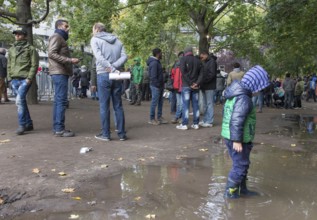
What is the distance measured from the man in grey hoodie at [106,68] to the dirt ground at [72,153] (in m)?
0.49

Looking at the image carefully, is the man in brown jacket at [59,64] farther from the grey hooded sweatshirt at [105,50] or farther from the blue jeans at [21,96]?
the blue jeans at [21,96]

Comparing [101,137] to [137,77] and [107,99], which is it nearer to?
[107,99]

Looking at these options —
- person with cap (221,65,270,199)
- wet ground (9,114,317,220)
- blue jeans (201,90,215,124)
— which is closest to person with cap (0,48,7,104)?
blue jeans (201,90,215,124)

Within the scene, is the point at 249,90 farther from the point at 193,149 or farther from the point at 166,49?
the point at 166,49

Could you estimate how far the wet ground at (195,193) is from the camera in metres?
4.13

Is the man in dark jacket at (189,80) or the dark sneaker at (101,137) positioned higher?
the man in dark jacket at (189,80)

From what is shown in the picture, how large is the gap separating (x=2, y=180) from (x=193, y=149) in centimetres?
352

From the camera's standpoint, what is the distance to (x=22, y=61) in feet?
26.3

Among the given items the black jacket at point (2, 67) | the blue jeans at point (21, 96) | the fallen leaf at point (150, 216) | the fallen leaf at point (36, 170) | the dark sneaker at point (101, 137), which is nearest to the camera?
the fallen leaf at point (150, 216)

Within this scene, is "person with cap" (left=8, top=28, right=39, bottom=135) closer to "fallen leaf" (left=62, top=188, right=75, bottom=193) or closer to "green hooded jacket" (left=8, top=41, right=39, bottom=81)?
"green hooded jacket" (left=8, top=41, right=39, bottom=81)

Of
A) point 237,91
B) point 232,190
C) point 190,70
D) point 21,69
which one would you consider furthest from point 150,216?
point 190,70

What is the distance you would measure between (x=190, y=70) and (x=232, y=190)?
532 centimetres

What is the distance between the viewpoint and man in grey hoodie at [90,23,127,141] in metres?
7.53

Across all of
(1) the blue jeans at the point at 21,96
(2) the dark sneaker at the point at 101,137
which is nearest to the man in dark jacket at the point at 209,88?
(2) the dark sneaker at the point at 101,137
